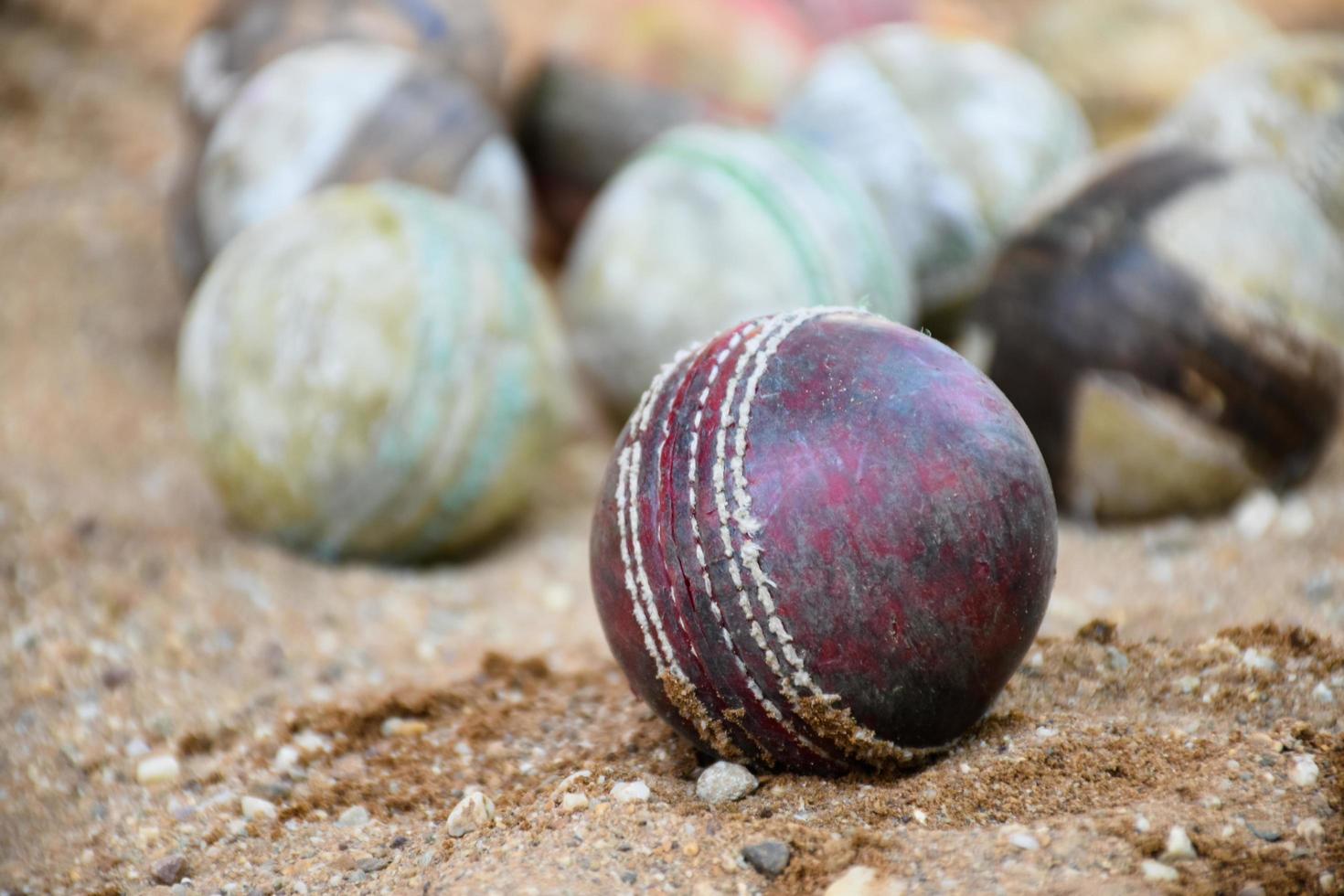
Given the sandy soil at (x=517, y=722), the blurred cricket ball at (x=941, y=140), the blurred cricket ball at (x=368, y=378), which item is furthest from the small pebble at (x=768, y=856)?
the blurred cricket ball at (x=941, y=140)

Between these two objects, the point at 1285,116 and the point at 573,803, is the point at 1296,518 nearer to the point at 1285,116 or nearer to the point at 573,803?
the point at 1285,116

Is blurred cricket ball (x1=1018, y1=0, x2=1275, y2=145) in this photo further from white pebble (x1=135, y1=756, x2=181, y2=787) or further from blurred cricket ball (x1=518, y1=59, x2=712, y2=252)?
white pebble (x1=135, y1=756, x2=181, y2=787)

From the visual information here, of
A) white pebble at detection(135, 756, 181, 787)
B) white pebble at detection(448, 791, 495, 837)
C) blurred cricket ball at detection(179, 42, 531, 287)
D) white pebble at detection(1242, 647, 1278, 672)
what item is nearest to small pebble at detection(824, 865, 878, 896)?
white pebble at detection(448, 791, 495, 837)

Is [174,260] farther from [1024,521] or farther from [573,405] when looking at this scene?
[1024,521]

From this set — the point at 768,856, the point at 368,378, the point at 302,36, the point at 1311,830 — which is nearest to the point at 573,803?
the point at 768,856

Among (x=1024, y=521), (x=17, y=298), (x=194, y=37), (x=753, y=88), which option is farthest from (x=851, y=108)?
(x=17, y=298)

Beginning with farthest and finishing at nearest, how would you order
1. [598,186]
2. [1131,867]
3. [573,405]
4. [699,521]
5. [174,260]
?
1. [598,186]
2. [174,260]
3. [573,405]
4. [699,521]
5. [1131,867]
